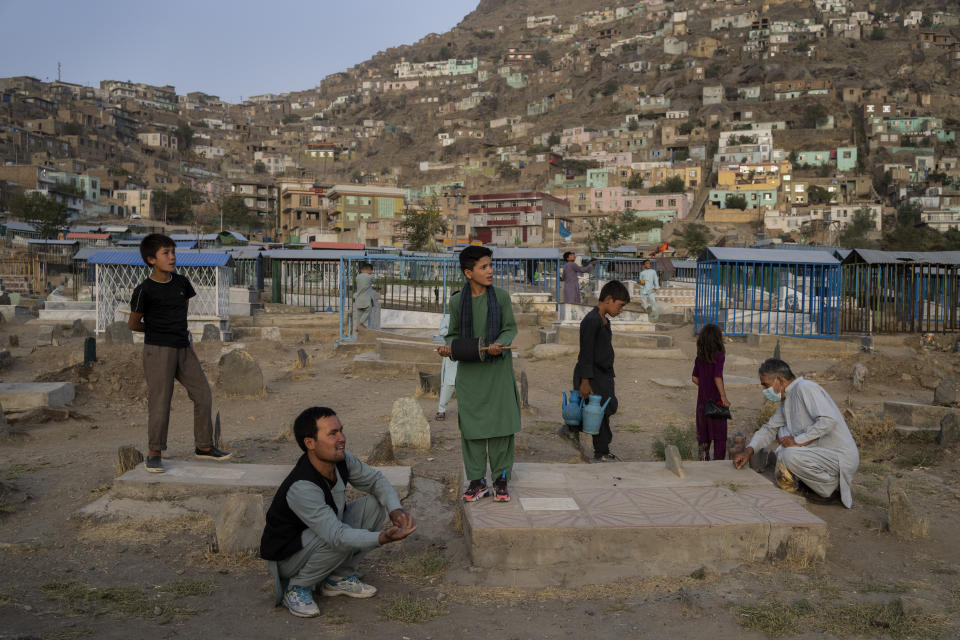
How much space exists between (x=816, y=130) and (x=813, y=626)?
97447 mm

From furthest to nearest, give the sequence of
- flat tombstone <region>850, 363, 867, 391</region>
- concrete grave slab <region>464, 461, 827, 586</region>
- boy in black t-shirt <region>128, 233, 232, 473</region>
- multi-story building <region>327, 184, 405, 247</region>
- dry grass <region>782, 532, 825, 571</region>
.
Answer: multi-story building <region>327, 184, 405, 247</region> < flat tombstone <region>850, 363, 867, 391</region> < boy in black t-shirt <region>128, 233, 232, 473</region> < dry grass <region>782, 532, 825, 571</region> < concrete grave slab <region>464, 461, 827, 586</region>

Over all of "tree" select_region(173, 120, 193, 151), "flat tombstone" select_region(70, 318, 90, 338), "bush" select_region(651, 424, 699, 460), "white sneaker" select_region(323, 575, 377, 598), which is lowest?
"white sneaker" select_region(323, 575, 377, 598)

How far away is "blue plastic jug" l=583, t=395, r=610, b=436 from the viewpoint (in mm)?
5520

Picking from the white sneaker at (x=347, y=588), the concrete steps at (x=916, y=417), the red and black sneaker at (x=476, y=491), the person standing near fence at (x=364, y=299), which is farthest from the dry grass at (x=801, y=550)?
the person standing near fence at (x=364, y=299)

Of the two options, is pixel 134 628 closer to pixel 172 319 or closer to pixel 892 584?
pixel 172 319

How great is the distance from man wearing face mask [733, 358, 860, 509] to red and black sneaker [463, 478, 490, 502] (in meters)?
2.15

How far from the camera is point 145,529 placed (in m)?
4.52

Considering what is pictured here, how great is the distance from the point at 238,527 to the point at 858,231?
66915mm

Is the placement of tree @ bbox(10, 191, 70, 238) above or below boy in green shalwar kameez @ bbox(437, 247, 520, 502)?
above

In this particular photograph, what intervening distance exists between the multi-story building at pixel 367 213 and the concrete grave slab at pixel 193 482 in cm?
4928

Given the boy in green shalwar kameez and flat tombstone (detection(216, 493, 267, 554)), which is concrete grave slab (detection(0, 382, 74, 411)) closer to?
flat tombstone (detection(216, 493, 267, 554))

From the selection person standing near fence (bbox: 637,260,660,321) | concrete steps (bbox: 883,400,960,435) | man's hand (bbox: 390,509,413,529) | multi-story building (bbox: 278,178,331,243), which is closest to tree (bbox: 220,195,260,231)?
multi-story building (bbox: 278,178,331,243)

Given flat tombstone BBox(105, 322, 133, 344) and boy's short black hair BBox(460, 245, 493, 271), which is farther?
flat tombstone BBox(105, 322, 133, 344)

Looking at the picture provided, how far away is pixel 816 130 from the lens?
8838cm
